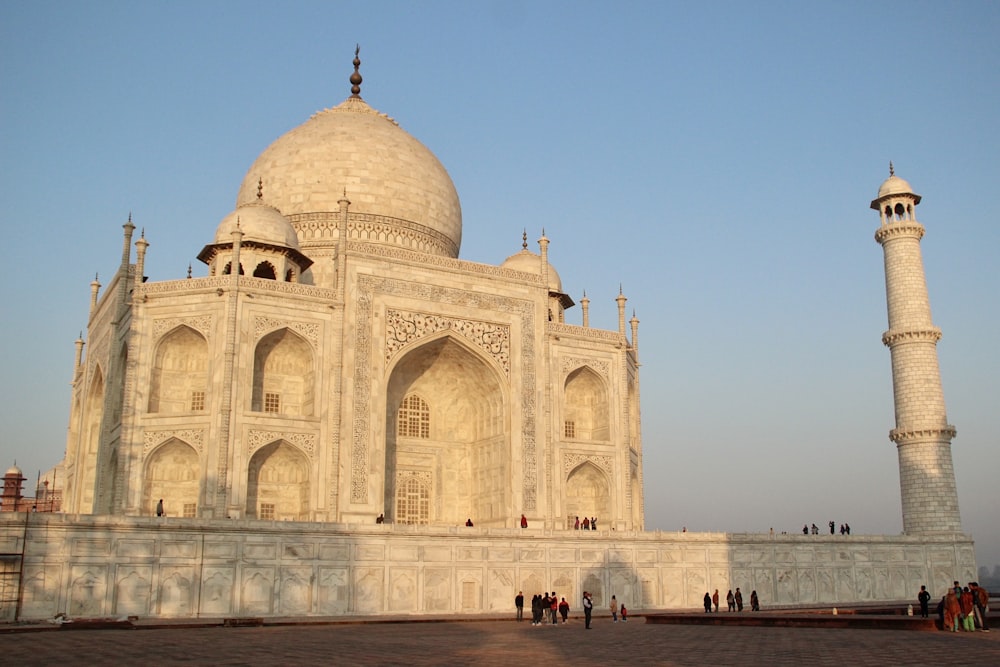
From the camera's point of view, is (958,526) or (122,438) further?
(958,526)

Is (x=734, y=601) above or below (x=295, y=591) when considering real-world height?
below

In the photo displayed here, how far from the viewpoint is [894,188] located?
30.0 meters

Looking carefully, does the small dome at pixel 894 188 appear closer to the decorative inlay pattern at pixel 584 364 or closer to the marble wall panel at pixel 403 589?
the decorative inlay pattern at pixel 584 364

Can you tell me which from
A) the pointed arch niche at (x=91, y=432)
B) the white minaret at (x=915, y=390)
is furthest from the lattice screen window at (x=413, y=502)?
the white minaret at (x=915, y=390)

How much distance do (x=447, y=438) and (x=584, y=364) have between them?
468 centimetres

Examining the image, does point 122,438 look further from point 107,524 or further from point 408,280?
point 408,280

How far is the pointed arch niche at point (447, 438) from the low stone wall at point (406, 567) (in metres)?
4.88

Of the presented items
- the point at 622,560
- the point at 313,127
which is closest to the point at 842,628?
the point at 622,560

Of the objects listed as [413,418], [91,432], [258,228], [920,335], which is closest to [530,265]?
[413,418]

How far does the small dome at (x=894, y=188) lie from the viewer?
29859mm

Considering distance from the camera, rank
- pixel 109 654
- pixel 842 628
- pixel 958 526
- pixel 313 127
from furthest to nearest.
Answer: pixel 313 127
pixel 958 526
pixel 842 628
pixel 109 654

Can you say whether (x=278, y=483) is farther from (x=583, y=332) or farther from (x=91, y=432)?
(x=583, y=332)

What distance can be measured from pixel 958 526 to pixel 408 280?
54.5 feet

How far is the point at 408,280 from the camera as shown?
27.2m
